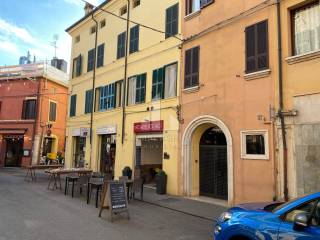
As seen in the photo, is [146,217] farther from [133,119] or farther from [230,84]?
[133,119]

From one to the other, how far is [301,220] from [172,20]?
12.7m

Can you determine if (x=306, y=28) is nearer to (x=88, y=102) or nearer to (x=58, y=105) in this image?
(x=88, y=102)

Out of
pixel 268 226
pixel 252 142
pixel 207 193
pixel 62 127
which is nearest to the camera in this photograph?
pixel 268 226

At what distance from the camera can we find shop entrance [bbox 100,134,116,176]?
62.4ft

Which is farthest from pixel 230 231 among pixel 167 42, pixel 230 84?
pixel 167 42

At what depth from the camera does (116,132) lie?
18203 millimetres

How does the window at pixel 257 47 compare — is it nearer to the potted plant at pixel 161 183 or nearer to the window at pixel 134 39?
the potted plant at pixel 161 183

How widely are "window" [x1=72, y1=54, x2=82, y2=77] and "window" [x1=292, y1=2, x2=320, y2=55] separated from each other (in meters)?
16.8

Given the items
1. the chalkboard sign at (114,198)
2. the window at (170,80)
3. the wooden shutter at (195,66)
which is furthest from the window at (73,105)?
the chalkboard sign at (114,198)

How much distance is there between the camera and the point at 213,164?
12.8 metres

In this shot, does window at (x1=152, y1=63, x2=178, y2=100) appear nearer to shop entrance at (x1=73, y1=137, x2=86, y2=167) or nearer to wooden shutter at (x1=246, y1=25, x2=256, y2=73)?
wooden shutter at (x1=246, y1=25, x2=256, y2=73)

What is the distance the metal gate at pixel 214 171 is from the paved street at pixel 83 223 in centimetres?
271

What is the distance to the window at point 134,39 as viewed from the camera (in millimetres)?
17278

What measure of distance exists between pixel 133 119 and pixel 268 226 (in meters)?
13.1
